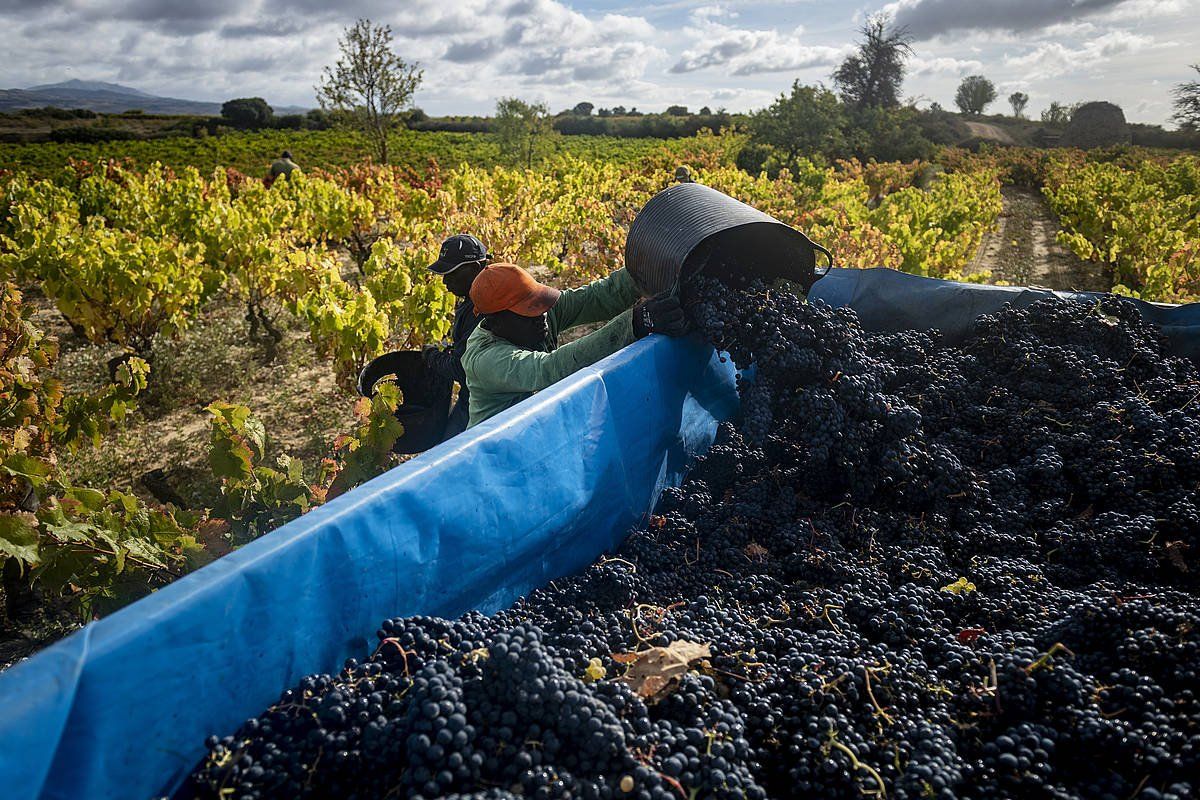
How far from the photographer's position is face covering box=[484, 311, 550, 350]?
10.7 ft

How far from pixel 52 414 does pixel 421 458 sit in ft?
11.0

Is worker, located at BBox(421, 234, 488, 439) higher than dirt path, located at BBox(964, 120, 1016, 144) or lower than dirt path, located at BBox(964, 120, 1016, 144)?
lower

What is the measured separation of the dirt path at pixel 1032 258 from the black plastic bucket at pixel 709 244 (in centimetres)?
990

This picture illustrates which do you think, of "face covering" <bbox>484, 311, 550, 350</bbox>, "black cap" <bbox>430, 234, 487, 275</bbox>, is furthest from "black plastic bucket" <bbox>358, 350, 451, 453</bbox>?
"face covering" <bbox>484, 311, 550, 350</bbox>

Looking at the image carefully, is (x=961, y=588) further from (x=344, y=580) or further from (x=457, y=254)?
(x=457, y=254)

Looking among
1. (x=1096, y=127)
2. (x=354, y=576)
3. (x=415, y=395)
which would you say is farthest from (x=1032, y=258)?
(x=1096, y=127)

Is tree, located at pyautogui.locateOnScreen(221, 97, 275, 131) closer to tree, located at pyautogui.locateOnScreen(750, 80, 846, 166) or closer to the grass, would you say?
tree, located at pyautogui.locateOnScreen(750, 80, 846, 166)

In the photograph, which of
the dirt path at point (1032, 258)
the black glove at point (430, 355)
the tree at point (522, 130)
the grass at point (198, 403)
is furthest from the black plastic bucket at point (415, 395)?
the tree at point (522, 130)

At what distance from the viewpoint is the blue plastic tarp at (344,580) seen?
51.4 inches

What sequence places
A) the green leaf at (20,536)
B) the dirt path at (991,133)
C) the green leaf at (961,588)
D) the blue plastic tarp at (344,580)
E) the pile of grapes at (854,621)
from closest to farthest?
the blue plastic tarp at (344,580) < the pile of grapes at (854,621) < the green leaf at (961,588) < the green leaf at (20,536) < the dirt path at (991,133)

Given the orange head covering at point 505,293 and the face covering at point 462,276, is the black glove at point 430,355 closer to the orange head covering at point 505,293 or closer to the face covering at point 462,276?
the face covering at point 462,276

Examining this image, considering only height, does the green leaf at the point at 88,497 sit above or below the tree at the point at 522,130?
below

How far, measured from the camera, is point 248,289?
735 centimetres

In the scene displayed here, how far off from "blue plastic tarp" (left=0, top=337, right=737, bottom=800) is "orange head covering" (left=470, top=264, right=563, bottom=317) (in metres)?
0.65
